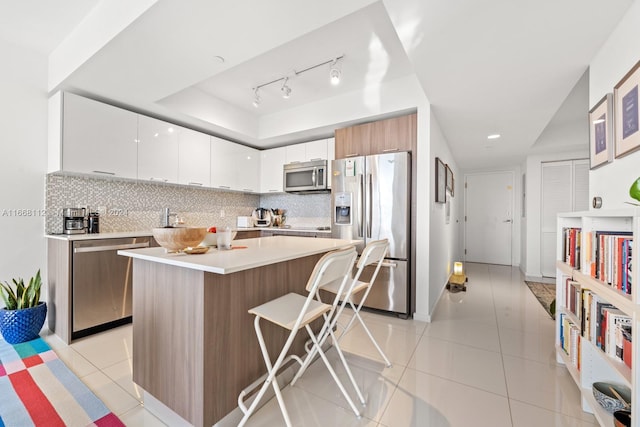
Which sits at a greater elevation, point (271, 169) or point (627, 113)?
point (271, 169)

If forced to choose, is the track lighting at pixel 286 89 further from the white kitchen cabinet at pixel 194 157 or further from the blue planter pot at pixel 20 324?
the blue planter pot at pixel 20 324

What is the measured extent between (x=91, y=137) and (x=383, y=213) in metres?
3.00

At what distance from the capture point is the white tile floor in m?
1.45

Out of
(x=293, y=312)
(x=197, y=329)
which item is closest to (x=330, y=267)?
(x=293, y=312)

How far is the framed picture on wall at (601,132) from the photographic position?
1.65m

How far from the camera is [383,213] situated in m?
2.92

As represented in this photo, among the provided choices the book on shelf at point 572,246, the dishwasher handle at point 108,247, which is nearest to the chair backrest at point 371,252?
the book on shelf at point 572,246

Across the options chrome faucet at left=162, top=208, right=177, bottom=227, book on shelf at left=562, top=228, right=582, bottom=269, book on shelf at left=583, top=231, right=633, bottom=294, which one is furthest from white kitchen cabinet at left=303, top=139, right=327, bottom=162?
book on shelf at left=583, top=231, right=633, bottom=294

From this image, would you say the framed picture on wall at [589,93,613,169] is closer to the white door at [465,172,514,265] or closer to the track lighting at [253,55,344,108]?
the track lighting at [253,55,344,108]

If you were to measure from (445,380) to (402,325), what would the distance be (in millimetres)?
898

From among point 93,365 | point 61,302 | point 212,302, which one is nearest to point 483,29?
point 212,302

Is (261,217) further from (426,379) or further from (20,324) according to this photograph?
(426,379)

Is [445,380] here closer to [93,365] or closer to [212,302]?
[212,302]

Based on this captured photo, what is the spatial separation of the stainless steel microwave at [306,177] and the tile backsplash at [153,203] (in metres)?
0.43
